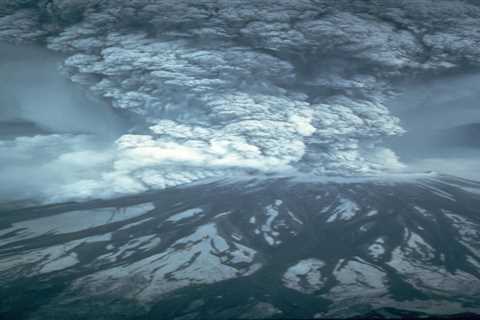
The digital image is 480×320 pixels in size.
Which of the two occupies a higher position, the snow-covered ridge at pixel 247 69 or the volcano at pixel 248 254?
the snow-covered ridge at pixel 247 69

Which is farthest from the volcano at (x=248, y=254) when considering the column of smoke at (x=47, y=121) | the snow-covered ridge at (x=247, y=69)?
the column of smoke at (x=47, y=121)

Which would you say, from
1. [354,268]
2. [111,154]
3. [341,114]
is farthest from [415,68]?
[111,154]

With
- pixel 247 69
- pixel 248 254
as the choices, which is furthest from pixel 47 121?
pixel 248 254

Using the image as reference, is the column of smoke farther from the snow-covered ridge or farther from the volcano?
the volcano

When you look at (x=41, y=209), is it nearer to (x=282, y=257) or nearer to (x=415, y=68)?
(x=282, y=257)

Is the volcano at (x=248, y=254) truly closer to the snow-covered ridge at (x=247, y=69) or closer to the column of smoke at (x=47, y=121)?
the snow-covered ridge at (x=247, y=69)

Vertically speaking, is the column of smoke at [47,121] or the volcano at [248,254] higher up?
the column of smoke at [47,121]

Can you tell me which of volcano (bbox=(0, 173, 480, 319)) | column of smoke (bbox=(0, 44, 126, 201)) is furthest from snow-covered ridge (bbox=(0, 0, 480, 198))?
volcano (bbox=(0, 173, 480, 319))

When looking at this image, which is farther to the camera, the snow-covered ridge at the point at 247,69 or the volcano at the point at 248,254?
the snow-covered ridge at the point at 247,69
